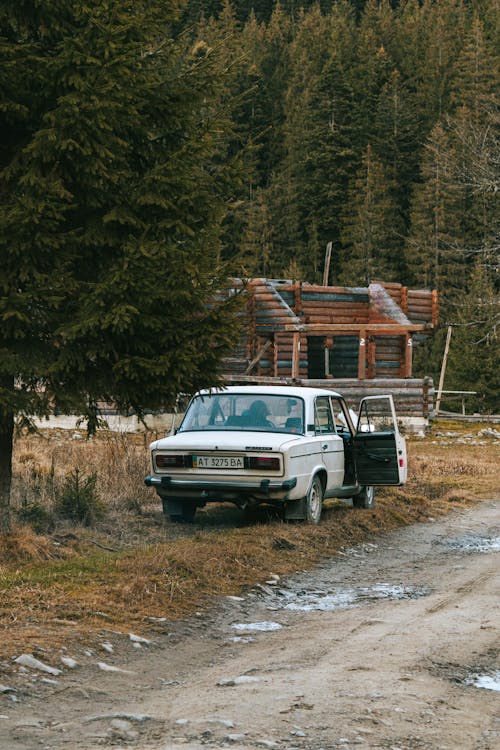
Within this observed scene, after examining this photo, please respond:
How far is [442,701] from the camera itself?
6.02 meters

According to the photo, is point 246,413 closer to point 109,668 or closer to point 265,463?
point 265,463

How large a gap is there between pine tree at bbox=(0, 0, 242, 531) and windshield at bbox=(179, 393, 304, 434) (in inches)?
102

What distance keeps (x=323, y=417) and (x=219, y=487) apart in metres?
2.23

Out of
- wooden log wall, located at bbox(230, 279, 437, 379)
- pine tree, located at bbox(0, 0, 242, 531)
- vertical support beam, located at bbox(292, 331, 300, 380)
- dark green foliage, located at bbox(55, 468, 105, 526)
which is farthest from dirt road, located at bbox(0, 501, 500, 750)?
wooden log wall, located at bbox(230, 279, 437, 379)

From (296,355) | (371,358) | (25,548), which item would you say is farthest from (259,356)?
(25,548)

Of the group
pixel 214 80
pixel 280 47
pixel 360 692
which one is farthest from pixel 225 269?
pixel 280 47

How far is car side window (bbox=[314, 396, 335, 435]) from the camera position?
13.5 meters

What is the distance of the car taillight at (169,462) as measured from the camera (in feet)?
40.8

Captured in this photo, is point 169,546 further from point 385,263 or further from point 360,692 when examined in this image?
point 385,263

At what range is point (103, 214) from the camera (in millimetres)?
10406

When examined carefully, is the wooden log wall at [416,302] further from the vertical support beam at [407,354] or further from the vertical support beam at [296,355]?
the vertical support beam at [296,355]

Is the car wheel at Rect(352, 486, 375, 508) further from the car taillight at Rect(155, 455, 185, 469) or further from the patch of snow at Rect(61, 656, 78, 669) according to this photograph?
the patch of snow at Rect(61, 656, 78, 669)

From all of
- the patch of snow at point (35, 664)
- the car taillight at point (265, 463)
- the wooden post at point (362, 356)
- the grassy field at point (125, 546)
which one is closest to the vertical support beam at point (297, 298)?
the wooden post at point (362, 356)

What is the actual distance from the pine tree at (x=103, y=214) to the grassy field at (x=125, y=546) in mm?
1177
